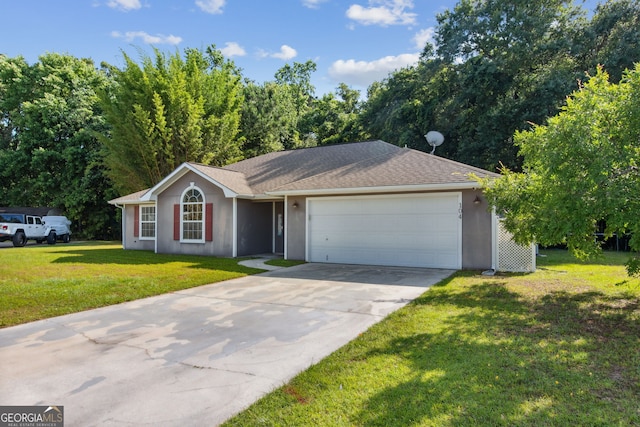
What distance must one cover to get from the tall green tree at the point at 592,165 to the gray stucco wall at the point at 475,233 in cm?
426

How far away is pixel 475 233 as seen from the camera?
1056 cm

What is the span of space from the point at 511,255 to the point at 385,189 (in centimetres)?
387

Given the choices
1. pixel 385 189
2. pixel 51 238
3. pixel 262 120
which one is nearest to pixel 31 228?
pixel 51 238

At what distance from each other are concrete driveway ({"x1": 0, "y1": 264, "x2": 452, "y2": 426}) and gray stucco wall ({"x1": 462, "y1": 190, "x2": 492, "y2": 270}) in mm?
3462

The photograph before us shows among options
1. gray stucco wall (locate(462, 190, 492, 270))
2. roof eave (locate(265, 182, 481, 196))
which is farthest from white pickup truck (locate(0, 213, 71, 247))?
gray stucco wall (locate(462, 190, 492, 270))

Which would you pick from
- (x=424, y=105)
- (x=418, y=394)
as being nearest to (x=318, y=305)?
(x=418, y=394)

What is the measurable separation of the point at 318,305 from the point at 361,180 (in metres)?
6.10

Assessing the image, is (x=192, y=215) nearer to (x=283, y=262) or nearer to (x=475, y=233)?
(x=283, y=262)

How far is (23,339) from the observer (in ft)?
15.8

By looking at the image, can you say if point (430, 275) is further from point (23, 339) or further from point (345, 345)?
point (23, 339)

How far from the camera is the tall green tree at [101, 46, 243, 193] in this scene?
69.6ft

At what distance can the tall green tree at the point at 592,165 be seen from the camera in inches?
198

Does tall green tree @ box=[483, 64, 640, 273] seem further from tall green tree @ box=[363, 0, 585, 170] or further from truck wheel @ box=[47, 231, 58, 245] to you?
truck wheel @ box=[47, 231, 58, 245]

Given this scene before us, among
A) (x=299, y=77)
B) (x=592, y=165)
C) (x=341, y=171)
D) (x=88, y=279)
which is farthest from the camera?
(x=299, y=77)
